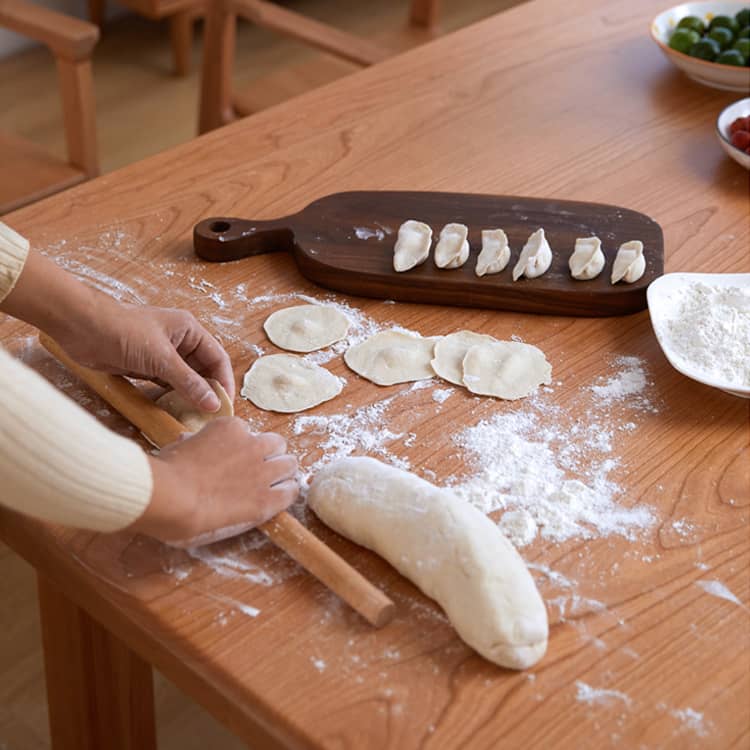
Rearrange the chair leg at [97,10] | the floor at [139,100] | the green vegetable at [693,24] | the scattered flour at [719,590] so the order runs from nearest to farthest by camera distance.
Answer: the scattered flour at [719,590] → the floor at [139,100] → the green vegetable at [693,24] → the chair leg at [97,10]

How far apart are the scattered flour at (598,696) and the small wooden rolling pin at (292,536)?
0.16 meters

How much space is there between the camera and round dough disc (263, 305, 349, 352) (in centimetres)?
118

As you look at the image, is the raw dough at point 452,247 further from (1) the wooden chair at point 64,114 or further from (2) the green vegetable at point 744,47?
(1) the wooden chair at point 64,114

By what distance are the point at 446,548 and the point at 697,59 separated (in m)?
1.17

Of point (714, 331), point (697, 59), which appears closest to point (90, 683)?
point (714, 331)

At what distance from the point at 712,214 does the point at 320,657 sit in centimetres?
93

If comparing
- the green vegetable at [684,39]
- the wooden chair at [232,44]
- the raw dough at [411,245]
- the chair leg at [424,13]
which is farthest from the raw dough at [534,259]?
the chair leg at [424,13]

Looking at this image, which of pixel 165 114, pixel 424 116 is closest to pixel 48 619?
pixel 424 116

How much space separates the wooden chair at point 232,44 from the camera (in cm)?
209

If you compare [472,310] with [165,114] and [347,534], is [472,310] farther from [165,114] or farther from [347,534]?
[165,114]

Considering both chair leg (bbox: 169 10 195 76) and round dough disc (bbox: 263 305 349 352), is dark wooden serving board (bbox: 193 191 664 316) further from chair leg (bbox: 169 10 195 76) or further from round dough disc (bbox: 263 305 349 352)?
chair leg (bbox: 169 10 195 76)

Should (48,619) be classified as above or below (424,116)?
below

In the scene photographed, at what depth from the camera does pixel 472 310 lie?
4.12ft

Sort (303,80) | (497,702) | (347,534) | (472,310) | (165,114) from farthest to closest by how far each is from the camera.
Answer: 1. (165,114)
2. (303,80)
3. (472,310)
4. (347,534)
5. (497,702)
